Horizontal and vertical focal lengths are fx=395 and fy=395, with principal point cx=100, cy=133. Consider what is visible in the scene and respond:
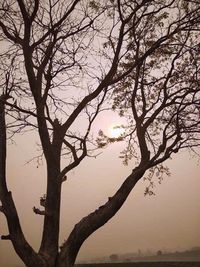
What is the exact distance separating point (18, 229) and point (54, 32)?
10.6 feet

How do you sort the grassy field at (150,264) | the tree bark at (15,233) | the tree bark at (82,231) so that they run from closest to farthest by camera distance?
the tree bark at (15,233), the tree bark at (82,231), the grassy field at (150,264)

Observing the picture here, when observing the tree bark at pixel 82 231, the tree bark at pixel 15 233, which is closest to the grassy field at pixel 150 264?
the tree bark at pixel 82 231

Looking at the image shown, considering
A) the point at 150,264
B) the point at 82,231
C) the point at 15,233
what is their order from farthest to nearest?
the point at 150,264 → the point at 82,231 → the point at 15,233

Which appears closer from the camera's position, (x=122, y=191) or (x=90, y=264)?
(x=122, y=191)

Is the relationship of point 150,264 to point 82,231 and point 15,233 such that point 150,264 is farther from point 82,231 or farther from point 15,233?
point 15,233

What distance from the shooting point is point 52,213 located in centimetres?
611

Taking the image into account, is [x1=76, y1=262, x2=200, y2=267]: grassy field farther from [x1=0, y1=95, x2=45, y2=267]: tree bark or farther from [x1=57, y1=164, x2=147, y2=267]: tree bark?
[x1=0, y1=95, x2=45, y2=267]: tree bark

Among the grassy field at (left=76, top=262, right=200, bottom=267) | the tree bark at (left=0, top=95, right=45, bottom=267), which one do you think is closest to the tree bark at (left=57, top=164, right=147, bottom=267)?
the tree bark at (left=0, top=95, right=45, bottom=267)

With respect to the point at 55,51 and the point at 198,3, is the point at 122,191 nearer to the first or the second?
the point at 55,51

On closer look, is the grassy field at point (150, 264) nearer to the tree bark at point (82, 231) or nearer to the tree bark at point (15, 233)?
the tree bark at point (82, 231)

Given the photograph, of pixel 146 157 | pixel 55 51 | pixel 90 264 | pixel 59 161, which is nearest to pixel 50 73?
pixel 55 51

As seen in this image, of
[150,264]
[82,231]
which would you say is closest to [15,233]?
[82,231]

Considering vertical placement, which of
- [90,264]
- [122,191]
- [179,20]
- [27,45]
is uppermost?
[179,20]

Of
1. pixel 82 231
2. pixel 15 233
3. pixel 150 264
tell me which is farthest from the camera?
pixel 150 264
